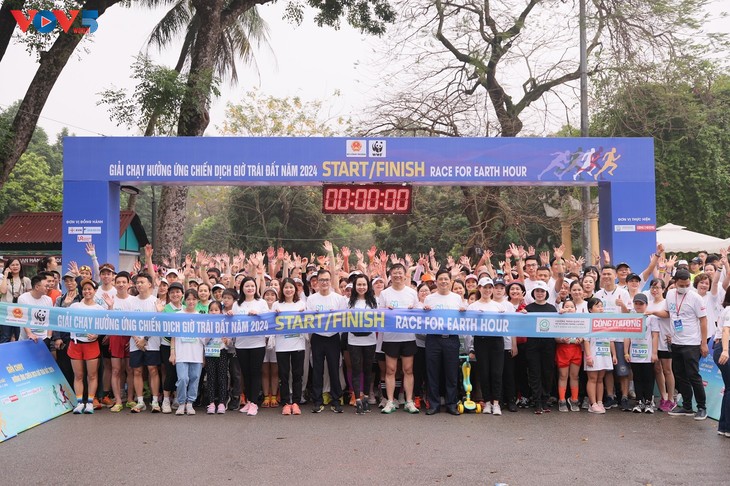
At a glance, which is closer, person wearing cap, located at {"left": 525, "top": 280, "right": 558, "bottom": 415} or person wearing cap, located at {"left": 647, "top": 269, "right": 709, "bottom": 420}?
person wearing cap, located at {"left": 647, "top": 269, "right": 709, "bottom": 420}

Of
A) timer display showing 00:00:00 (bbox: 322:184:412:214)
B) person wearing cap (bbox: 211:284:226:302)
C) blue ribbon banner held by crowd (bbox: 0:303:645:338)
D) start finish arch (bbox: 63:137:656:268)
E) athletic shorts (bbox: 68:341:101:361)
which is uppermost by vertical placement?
start finish arch (bbox: 63:137:656:268)

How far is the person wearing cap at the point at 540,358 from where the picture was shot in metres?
8.58

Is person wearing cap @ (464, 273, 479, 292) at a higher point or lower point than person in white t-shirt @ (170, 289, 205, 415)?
higher

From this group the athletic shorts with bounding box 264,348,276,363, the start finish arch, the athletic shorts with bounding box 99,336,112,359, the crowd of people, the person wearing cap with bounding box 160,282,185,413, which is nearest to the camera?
the crowd of people

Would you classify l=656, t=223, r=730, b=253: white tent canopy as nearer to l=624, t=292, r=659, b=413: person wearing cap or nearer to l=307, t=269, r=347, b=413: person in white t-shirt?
l=624, t=292, r=659, b=413: person wearing cap

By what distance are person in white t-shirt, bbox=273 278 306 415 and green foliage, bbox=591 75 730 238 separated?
632 inches

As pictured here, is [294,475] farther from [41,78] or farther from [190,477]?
[41,78]

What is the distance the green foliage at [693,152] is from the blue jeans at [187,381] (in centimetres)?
1711

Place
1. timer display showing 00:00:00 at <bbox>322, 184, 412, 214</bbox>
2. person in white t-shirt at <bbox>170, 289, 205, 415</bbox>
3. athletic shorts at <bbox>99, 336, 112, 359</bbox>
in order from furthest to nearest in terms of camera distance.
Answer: timer display showing 00:00:00 at <bbox>322, 184, 412, 214</bbox>, athletic shorts at <bbox>99, 336, 112, 359</bbox>, person in white t-shirt at <bbox>170, 289, 205, 415</bbox>

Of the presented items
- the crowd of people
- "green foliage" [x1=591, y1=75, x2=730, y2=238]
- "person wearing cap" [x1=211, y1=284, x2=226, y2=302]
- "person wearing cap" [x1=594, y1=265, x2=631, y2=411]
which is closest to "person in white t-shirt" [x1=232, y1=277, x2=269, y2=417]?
the crowd of people

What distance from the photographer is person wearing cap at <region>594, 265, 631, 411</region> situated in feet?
28.6

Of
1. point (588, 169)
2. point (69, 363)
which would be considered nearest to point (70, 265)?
point (69, 363)

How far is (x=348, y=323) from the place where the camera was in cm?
845

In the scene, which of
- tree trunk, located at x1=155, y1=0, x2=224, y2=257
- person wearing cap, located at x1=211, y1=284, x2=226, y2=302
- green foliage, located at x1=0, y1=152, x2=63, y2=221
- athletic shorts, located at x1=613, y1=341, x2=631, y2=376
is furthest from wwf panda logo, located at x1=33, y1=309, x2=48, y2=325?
green foliage, located at x1=0, y1=152, x2=63, y2=221
